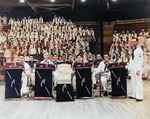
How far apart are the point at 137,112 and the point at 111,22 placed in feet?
16.1

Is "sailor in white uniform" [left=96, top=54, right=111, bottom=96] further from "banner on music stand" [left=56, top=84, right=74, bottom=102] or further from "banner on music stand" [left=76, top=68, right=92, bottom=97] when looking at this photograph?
"banner on music stand" [left=56, top=84, right=74, bottom=102]

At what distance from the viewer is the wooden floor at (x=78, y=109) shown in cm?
308

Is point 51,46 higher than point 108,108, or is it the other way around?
point 51,46

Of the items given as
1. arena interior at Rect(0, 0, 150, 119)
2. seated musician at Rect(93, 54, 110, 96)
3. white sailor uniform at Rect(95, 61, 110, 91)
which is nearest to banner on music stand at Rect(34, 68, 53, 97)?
arena interior at Rect(0, 0, 150, 119)

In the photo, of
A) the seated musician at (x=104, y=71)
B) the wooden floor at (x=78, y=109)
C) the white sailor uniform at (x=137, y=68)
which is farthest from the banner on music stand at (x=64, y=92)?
the white sailor uniform at (x=137, y=68)

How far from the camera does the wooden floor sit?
121 inches

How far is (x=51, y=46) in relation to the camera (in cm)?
654

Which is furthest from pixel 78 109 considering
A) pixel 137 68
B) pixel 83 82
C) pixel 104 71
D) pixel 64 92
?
pixel 137 68

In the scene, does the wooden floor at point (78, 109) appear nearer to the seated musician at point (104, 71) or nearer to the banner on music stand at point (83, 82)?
the banner on music stand at point (83, 82)

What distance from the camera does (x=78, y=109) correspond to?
3.46 m

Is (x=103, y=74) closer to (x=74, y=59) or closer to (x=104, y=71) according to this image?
(x=104, y=71)

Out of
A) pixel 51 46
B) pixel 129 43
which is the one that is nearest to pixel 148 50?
pixel 129 43

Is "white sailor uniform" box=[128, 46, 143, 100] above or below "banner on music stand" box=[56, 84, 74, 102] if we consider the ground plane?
above

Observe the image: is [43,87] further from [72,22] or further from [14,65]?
[72,22]
